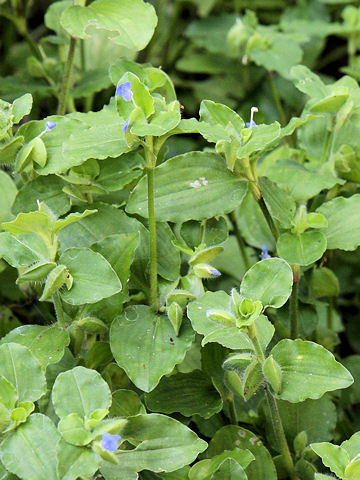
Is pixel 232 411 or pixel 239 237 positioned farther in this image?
pixel 239 237

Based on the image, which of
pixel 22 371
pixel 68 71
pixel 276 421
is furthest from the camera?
pixel 68 71

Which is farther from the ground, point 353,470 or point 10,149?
point 10,149

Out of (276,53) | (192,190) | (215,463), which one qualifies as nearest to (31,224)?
(192,190)

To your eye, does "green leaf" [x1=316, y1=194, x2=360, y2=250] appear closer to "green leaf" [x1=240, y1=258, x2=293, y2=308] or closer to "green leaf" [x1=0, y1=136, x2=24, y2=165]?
"green leaf" [x1=240, y1=258, x2=293, y2=308]

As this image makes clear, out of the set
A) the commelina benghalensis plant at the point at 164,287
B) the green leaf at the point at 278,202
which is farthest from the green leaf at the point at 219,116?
the green leaf at the point at 278,202

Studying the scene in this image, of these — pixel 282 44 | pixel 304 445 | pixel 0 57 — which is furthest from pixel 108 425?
pixel 0 57

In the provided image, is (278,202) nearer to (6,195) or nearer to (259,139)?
(259,139)

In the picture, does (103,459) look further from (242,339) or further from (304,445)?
(304,445)

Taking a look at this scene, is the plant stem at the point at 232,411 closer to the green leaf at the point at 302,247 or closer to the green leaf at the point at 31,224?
the green leaf at the point at 302,247
